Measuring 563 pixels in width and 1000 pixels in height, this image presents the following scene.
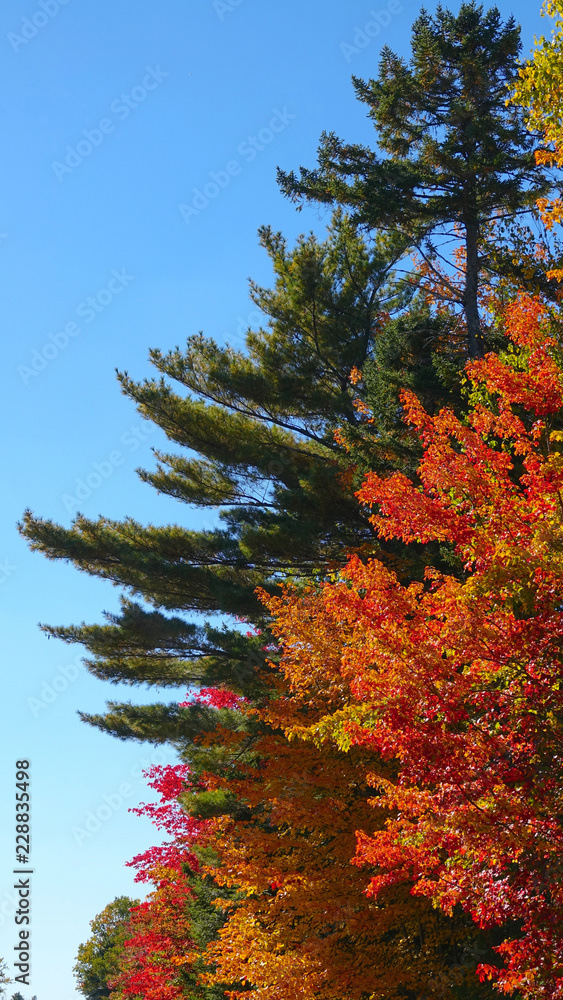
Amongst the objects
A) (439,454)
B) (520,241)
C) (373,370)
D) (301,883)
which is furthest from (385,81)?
(301,883)

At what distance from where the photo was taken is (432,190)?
17.3 m

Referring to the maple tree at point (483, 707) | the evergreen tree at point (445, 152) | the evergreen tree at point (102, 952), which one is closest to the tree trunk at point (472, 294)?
the evergreen tree at point (445, 152)

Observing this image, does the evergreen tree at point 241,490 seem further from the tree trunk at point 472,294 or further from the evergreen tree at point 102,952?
the evergreen tree at point 102,952

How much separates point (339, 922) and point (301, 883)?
2.95ft

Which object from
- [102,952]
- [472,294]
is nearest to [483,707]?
[472,294]

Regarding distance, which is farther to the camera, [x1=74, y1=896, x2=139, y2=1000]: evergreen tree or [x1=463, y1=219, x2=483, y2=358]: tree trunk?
[x1=74, y1=896, x2=139, y2=1000]: evergreen tree

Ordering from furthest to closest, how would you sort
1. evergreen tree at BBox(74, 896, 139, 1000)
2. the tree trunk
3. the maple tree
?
evergreen tree at BBox(74, 896, 139, 1000) < the tree trunk < the maple tree

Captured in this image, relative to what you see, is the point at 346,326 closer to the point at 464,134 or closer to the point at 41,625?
the point at 464,134

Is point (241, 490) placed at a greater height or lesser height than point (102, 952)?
greater

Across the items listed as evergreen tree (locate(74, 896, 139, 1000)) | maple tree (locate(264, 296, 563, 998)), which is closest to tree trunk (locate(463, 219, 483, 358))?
maple tree (locate(264, 296, 563, 998))

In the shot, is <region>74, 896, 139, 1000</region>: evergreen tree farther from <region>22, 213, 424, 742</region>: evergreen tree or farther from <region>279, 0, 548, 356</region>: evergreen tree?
<region>279, 0, 548, 356</region>: evergreen tree

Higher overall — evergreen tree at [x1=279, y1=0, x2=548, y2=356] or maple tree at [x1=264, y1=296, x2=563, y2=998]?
evergreen tree at [x1=279, y1=0, x2=548, y2=356]

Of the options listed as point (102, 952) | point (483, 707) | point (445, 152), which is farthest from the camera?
point (102, 952)

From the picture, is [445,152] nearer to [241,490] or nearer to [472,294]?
[472,294]
